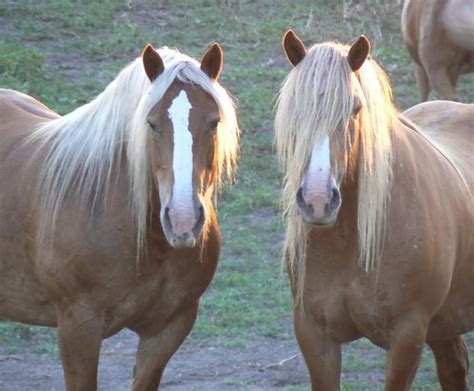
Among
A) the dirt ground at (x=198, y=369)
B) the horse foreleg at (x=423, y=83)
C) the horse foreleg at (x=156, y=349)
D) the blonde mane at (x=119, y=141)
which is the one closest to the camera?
the blonde mane at (x=119, y=141)

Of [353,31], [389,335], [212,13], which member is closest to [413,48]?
[353,31]

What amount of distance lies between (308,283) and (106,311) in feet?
2.33

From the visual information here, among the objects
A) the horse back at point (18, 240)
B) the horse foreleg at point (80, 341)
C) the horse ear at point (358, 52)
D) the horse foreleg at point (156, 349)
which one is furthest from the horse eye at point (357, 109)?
the horse back at point (18, 240)

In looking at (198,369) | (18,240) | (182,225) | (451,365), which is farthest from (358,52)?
(198,369)

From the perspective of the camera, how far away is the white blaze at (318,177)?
12.0 ft

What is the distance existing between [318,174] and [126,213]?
0.78 m

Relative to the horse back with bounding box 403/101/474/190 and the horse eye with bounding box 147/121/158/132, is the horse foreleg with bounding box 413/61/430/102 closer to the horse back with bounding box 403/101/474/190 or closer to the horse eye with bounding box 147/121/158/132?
the horse back with bounding box 403/101/474/190

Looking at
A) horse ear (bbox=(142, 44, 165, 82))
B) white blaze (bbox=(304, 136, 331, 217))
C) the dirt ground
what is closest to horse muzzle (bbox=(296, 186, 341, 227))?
white blaze (bbox=(304, 136, 331, 217))

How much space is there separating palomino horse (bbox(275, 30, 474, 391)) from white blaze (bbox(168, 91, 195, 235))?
32 centimetres

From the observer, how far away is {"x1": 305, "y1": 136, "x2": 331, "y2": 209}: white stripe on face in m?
3.65

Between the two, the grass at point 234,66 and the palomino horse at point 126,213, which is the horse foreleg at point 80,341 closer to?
the palomino horse at point 126,213

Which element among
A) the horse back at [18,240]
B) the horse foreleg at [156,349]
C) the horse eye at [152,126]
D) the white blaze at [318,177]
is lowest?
the horse foreleg at [156,349]

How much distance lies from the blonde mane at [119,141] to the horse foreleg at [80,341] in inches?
12.0

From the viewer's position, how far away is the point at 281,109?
395 cm
